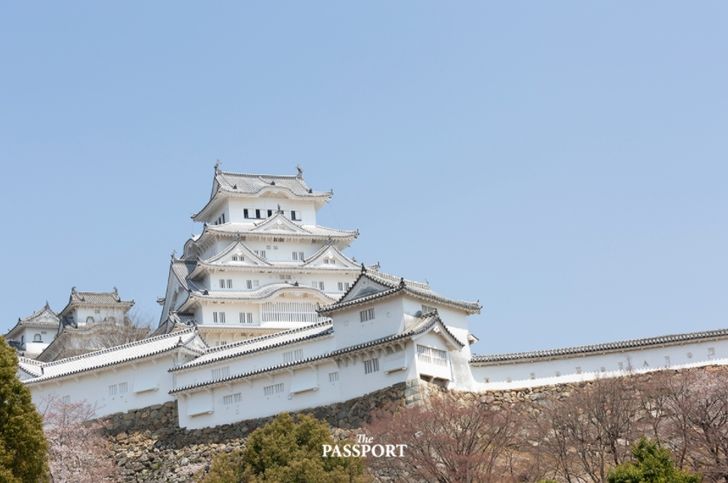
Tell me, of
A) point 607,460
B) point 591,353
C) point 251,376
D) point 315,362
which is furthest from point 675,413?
point 251,376

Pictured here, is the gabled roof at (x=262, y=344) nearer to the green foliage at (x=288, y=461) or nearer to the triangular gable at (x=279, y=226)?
the green foliage at (x=288, y=461)

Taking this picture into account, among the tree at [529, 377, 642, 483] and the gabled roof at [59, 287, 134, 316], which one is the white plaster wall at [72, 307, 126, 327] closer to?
the gabled roof at [59, 287, 134, 316]

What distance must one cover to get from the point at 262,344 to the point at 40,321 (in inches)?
1364

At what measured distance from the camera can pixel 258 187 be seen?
56.4 meters

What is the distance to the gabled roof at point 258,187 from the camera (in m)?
55.4

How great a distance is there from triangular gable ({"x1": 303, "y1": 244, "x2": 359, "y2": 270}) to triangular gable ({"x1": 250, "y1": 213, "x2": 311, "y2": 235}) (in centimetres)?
150

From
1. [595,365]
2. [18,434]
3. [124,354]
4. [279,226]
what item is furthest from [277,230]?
[18,434]

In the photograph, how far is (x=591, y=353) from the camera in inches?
1388

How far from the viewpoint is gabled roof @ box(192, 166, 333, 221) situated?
182ft

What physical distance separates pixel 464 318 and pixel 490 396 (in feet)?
10.5

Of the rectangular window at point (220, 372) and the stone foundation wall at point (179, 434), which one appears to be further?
the rectangular window at point (220, 372)

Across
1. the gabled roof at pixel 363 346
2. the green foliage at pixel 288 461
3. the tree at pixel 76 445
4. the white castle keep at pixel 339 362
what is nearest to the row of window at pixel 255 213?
the white castle keep at pixel 339 362

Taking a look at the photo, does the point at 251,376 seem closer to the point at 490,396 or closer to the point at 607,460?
the point at 490,396

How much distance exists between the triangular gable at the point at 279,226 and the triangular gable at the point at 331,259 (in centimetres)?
150
